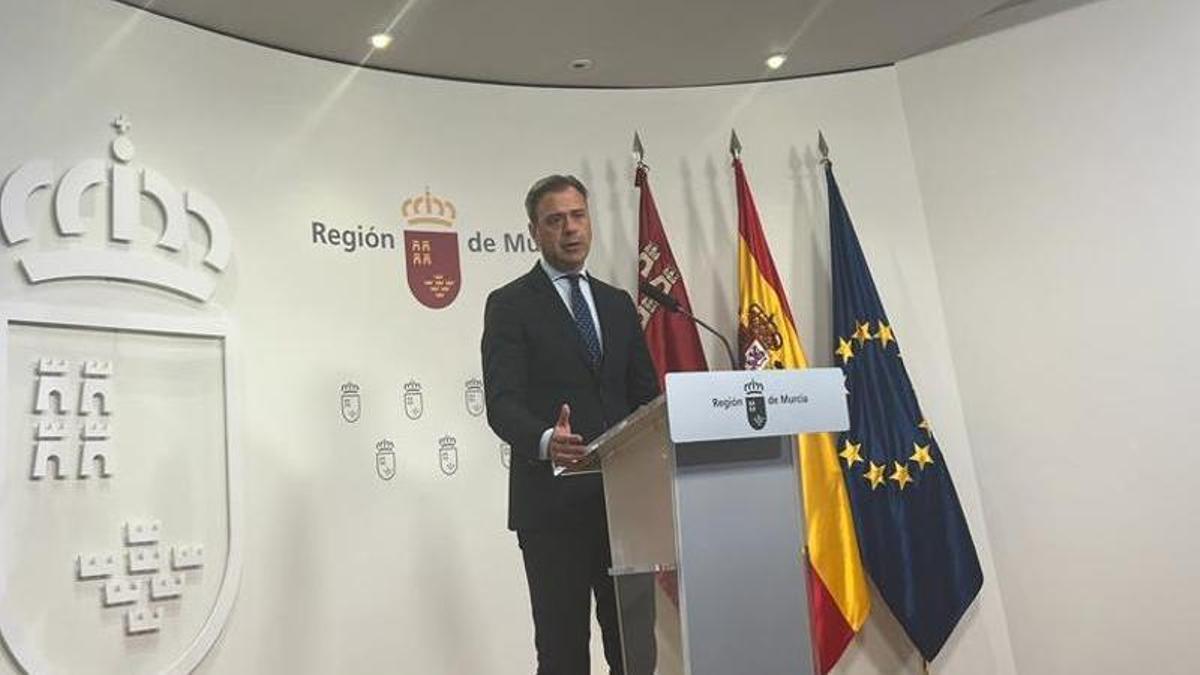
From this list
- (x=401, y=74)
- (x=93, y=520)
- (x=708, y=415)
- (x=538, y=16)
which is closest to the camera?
(x=708, y=415)

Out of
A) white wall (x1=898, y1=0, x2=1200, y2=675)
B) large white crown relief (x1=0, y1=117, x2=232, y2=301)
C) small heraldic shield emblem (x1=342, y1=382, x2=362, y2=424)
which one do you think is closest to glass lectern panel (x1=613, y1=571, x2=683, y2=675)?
small heraldic shield emblem (x1=342, y1=382, x2=362, y2=424)

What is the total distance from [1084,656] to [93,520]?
11.2 feet

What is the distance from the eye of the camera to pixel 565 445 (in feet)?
6.06

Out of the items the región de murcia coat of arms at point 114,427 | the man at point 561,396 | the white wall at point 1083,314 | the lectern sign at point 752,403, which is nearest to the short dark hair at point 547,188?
the man at point 561,396

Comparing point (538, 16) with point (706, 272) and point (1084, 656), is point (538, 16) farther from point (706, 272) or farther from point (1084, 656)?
point (1084, 656)

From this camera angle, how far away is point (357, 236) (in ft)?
11.9

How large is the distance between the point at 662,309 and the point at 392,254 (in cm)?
103

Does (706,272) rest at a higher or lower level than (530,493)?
higher

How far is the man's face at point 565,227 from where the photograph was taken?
2.30m

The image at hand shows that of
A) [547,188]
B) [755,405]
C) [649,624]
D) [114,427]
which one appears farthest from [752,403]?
[114,427]

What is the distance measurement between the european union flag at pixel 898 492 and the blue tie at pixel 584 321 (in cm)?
191

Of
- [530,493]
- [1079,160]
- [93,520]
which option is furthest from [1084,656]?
[93,520]

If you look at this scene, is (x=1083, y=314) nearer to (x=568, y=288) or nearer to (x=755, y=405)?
(x=568, y=288)

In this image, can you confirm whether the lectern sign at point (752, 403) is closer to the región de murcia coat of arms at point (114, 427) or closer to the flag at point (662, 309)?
the región de murcia coat of arms at point (114, 427)
